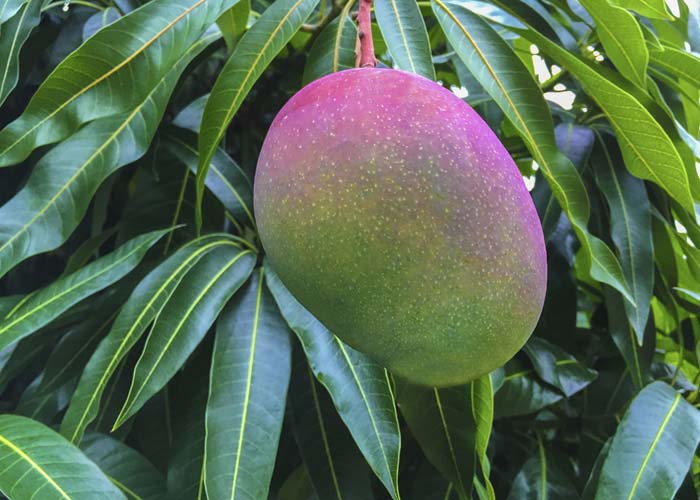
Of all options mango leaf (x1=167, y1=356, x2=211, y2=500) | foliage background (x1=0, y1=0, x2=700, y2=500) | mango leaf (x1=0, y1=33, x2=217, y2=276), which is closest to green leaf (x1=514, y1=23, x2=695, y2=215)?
foliage background (x1=0, y1=0, x2=700, y2=500)

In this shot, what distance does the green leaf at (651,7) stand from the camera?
78 cm

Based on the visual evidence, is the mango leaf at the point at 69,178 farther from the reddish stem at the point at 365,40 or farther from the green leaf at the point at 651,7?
the green leaf at the point at 651,7

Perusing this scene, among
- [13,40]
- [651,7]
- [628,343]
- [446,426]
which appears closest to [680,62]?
[651,7]

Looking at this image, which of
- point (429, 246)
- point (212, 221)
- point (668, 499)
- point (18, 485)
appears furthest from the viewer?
→ point (212, 221)

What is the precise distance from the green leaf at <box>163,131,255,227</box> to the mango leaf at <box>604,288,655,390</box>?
16.9 inches

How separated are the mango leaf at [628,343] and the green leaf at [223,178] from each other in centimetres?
43

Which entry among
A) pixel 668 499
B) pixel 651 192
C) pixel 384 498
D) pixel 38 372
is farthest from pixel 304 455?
pixel 651 192

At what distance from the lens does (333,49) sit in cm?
78

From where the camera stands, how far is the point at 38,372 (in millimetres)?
1092

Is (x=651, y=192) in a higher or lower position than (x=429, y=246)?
lower

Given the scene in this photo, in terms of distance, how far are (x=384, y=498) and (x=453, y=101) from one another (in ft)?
2.00

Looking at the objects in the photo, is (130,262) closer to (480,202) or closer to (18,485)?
(18,485)

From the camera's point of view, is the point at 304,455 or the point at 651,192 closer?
the point at 304,455

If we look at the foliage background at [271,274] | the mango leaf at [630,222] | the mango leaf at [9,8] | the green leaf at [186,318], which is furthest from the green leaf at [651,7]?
the mango leaf at [9,8]
